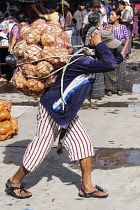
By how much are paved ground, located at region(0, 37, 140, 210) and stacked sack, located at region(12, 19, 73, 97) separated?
1.07 metres

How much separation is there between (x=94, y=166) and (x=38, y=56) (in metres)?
1.76

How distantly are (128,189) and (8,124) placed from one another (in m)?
2.40

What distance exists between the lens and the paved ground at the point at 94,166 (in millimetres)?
4484

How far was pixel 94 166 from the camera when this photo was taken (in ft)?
17.9

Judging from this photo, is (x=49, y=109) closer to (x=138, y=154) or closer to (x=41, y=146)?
(x=41, y=146)

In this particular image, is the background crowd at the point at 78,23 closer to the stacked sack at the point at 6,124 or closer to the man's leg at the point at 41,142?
the man's leg at the point at 41,142

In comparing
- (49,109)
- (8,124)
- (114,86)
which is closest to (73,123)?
(49,109)

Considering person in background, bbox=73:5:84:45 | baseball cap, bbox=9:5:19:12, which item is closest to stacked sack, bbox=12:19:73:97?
baseball cap, bbox=9:5:19:12

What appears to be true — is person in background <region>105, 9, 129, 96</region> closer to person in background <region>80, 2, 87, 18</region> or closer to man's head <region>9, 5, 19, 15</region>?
man's head <region>9, 5, 19, 15</region>

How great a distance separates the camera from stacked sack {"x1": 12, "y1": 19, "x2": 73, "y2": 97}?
427cm

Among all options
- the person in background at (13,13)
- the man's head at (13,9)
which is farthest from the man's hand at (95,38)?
the man's head at (13,9)

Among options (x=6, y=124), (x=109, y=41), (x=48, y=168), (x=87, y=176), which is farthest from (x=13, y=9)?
(x=87, y=176)

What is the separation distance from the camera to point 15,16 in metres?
12.3

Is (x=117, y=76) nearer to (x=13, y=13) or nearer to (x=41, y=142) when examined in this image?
(x=13, y=13)
